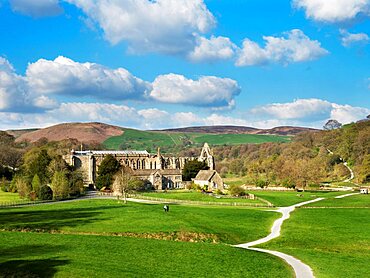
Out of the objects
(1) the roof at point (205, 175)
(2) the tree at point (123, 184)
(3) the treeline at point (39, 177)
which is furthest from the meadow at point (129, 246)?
(1) the roof at point (205, 175)

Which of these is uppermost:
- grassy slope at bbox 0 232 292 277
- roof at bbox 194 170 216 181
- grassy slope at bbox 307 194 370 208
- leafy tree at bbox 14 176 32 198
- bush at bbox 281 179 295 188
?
roof at bbox 194 170 216 181

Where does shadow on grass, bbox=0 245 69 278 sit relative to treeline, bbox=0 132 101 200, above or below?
below

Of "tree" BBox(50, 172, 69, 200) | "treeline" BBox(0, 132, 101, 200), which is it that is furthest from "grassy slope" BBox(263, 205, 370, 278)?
"treeline" BBox(0, 132, 101, 200)


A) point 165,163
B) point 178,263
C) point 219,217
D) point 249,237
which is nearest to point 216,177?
point 165,163

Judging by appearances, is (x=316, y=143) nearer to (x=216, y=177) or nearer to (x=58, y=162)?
(x=216, y=177)

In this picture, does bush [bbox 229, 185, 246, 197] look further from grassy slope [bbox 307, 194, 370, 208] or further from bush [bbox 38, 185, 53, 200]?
bush [bbox 38, 185, 53, 200]

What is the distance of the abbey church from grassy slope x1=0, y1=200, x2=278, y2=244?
2220 inches

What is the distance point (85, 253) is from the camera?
27516 millimetres

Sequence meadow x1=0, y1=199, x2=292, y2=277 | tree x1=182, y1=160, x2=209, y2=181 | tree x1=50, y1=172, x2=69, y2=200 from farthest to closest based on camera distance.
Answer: tree x1=182, y1=160, x2=209, y2=181 → tree x1=50, y1=172, x2=69, y2=200 → meadow x1=0, y1=199, x2=292, y2=277

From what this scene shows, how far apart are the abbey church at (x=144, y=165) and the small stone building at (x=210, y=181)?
10.8 meters

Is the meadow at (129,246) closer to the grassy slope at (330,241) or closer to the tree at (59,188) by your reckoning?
the grassy slope at (330,241)

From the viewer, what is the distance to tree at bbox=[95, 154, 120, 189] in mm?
101062

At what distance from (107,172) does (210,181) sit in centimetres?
2416

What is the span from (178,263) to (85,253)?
5.80 meters
